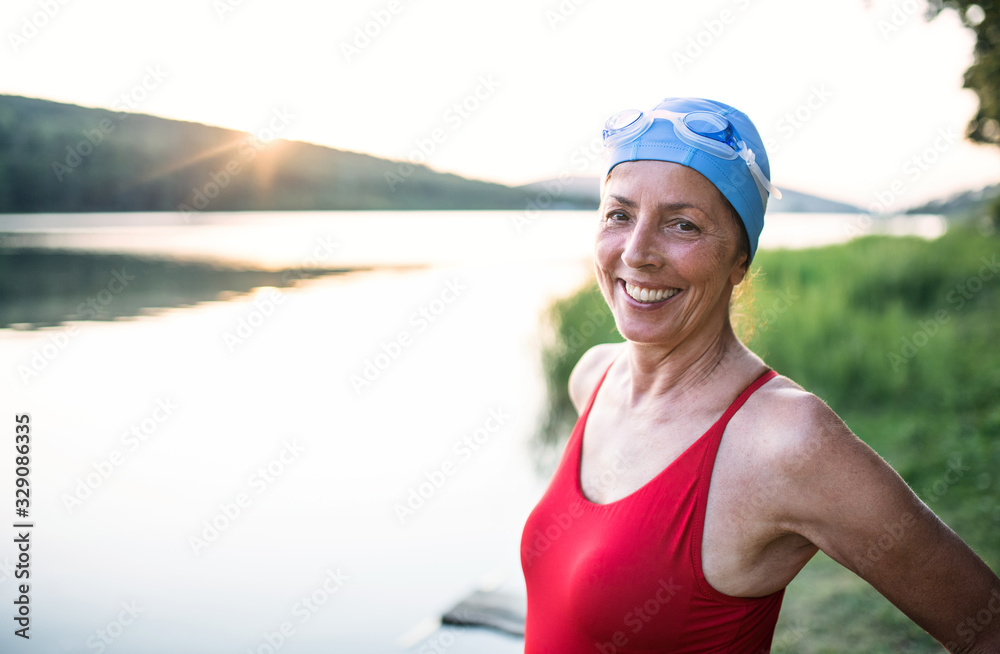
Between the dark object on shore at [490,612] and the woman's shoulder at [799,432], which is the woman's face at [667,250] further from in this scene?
the dark object on shore at [490,612]

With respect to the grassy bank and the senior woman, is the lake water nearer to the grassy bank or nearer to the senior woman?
the grassy bank

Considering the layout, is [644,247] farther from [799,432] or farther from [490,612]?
[490,612]

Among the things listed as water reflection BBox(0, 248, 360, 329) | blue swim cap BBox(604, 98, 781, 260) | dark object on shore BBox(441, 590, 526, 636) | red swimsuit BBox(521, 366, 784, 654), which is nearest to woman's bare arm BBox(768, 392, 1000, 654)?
red swimsuit BBox(521, 366, 784, 654)

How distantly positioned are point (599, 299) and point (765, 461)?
8.49 meters

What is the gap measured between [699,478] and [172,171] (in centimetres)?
5641

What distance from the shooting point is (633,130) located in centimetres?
176

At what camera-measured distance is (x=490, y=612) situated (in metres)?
4.46

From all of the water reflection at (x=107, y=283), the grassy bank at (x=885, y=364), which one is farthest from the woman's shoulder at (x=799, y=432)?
the water reflection at (x=107, y=283)

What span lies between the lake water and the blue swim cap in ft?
11.8

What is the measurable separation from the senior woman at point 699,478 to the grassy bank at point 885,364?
0.79 meters

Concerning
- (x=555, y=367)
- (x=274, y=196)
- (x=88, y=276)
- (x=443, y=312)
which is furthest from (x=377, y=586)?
(x=274, y=196)

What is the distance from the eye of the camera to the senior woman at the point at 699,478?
4.40ft

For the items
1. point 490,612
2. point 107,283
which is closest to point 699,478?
point 490,612

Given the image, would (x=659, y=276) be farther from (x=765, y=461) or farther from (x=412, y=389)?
(x=412, y=389)
